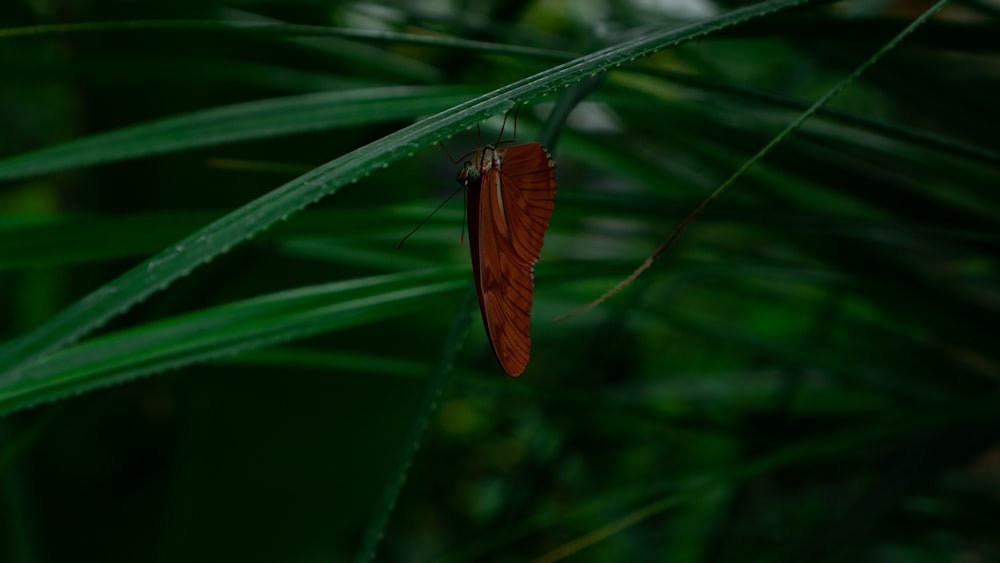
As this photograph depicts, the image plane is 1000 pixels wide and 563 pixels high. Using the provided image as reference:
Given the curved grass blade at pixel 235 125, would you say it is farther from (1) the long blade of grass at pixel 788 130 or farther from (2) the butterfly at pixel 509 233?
(1) the long blade of grass at pixel 788 130

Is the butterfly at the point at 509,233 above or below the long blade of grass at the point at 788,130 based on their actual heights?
below

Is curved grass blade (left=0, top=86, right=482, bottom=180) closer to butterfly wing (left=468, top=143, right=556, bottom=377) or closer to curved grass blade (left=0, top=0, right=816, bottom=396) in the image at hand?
butterfly wing (left=468, top=143, right=556, bottom=377)

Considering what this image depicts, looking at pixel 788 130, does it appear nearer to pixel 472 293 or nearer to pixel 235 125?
pixel 472 293

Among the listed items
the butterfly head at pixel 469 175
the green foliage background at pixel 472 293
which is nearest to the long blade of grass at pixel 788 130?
the green foliage background at pixel 472 293

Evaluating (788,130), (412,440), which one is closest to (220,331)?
(412,440)

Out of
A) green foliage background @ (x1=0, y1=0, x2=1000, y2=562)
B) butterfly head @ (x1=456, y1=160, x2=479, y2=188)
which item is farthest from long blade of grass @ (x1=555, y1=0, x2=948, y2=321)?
butterfly head @ (x1=456, y1=160, x2=479, y2=188)

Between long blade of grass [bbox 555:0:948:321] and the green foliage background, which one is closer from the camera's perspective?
long blade of grass [bbox 555:0:948:321]

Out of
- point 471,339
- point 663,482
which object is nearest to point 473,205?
point 663,482
